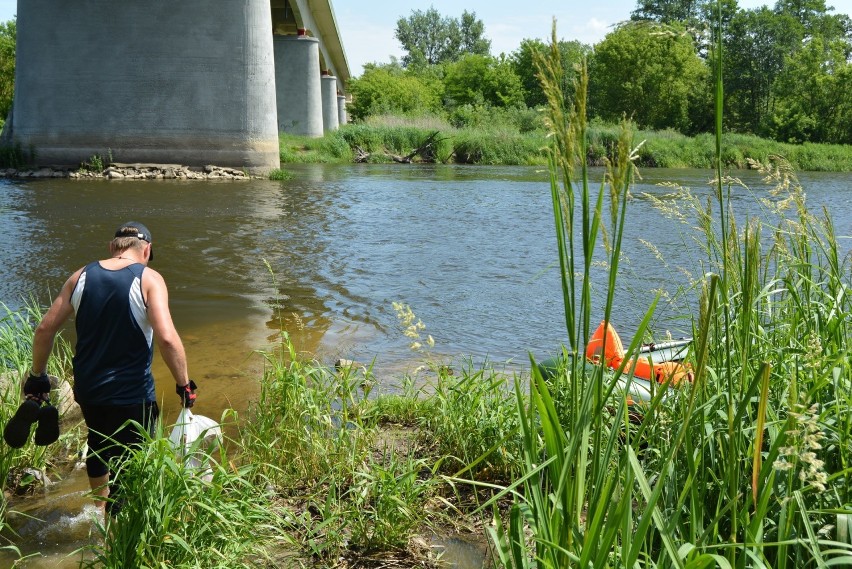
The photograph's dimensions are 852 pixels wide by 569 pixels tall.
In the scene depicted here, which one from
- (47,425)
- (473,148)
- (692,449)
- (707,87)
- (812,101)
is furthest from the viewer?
(707,87)

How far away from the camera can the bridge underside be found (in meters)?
22.9

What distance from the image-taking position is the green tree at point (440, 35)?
13188 centimetres

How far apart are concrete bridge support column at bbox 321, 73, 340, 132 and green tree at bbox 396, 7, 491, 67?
81264 mm

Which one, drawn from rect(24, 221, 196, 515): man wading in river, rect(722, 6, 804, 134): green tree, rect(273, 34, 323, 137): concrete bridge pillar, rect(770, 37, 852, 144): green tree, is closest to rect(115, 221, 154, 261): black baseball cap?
rect(24, 221, 196, 515): man wading in river

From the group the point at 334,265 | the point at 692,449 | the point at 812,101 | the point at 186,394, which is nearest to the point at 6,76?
the point at 334,265

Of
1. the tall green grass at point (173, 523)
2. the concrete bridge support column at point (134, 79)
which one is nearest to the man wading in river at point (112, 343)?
the tall green grass at point (173, 523)

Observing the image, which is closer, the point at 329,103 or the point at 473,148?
the point at 473,148

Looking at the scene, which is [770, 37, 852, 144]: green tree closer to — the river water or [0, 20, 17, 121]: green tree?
the river water

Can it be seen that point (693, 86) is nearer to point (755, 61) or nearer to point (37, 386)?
point (755, 61)

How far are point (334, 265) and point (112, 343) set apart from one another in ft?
27.5

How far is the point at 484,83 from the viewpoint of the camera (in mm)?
76500

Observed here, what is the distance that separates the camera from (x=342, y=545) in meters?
3.48

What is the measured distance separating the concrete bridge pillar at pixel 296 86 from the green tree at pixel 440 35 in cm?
9405

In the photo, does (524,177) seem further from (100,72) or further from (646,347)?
(646,347)
